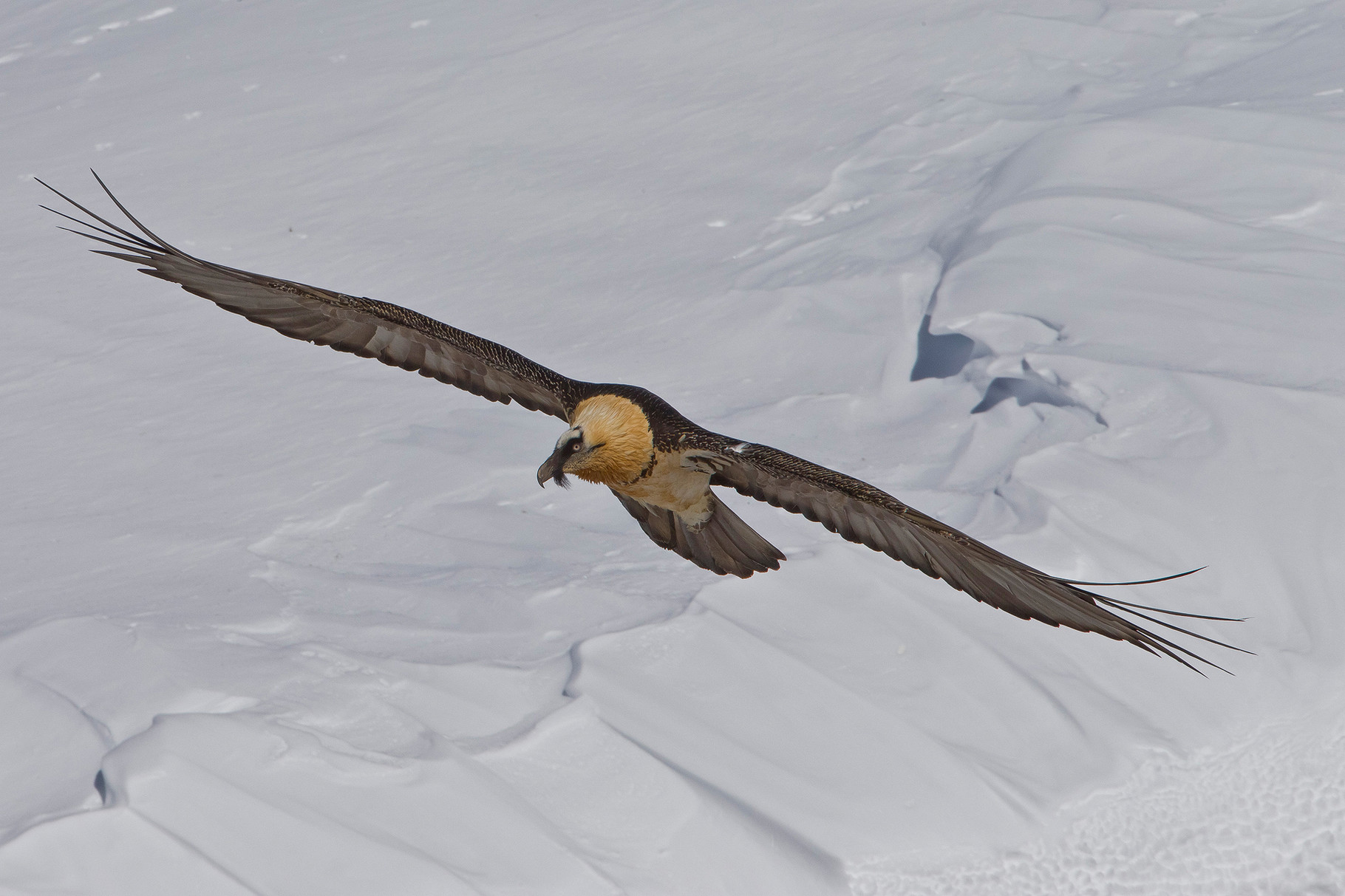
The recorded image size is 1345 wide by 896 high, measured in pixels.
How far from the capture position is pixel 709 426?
266 inches

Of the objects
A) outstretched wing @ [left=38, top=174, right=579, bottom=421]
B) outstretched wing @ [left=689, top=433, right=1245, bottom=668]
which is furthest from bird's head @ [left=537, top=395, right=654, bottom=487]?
outstretched wing @ [left=38, top=174, right=579, bottom=421]

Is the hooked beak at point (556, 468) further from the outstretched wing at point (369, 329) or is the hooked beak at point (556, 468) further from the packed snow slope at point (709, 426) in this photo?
the packed snow slope at point (709, 426)

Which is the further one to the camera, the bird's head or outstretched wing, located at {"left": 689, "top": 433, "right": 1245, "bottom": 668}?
the bird's head

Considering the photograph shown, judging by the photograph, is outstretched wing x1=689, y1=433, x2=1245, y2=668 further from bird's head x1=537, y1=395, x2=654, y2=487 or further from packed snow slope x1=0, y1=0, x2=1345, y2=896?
packed snow slope x1=0, y1=0, x2=1345, y2=896

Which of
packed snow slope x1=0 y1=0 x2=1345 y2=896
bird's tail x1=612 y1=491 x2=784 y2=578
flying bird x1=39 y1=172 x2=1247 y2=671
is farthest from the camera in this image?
packed snow slope x1=0 y1=0 x2=1345 y2=896

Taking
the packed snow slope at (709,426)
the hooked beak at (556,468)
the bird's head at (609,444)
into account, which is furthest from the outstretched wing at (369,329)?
the packed snow slope at (709,426)

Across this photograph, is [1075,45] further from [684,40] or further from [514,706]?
[514,706]

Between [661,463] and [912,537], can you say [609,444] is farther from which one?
[912,537]

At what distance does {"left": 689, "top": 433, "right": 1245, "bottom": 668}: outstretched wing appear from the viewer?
10.2 ft

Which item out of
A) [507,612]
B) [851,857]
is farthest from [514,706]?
[851,857]

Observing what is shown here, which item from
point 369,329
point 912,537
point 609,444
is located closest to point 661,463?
point 609,444

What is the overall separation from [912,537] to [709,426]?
3.31 m

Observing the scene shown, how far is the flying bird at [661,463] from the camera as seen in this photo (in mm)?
3240

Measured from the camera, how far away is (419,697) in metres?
4.52
